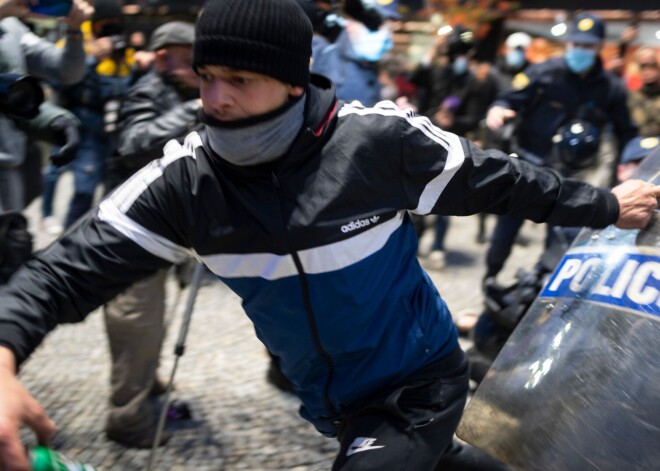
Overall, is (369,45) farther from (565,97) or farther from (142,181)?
(142,181)

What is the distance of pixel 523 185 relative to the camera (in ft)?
6.52

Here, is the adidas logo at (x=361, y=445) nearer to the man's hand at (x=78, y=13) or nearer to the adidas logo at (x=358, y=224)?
the adidas logo at (x=358, y=224)

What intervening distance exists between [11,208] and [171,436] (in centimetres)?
129

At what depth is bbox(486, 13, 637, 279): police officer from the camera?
4.96m

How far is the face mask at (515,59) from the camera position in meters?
9.20

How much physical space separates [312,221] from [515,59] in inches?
325

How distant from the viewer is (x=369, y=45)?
5.00 m

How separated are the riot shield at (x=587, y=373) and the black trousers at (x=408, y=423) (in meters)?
0.11

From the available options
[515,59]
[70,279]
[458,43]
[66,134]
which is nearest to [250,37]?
[70,279]

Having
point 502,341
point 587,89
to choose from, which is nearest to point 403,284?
point 502,341

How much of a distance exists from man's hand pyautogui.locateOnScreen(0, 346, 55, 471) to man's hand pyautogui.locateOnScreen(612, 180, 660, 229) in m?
1.58

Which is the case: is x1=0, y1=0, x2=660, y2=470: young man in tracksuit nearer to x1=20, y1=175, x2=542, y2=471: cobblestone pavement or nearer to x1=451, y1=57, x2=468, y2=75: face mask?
x1=20, y1=175, x2=542, y2=471: cobblestone pavement

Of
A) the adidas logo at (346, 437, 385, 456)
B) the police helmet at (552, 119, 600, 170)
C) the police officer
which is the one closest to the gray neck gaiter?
the adidas logo at (346, 437, 385, 456)

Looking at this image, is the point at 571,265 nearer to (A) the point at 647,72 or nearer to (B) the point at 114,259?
(B) the point at 114,259
